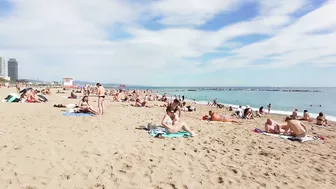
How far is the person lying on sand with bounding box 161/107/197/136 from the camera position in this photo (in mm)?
7902

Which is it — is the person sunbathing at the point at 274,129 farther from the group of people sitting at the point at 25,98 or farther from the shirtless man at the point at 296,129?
the group of people sitting at the point at 25,98

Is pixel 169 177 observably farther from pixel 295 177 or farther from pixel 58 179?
pixel 295 177

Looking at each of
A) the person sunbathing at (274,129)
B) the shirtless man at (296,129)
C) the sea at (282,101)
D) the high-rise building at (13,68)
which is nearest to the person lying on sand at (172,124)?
the person sunbathing at (274,129)

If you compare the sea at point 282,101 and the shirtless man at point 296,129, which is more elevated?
the shirtless man at point 296,129

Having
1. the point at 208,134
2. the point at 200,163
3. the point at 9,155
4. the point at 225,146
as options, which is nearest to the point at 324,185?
the point at 200,163

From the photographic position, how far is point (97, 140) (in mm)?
6602

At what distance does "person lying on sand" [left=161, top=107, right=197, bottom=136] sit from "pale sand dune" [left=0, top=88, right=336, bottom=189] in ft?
1.95

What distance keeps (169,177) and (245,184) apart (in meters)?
1.25

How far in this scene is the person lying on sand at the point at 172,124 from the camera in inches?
311

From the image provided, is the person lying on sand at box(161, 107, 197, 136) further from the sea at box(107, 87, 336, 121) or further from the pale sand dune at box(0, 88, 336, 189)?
→ the sea at box(107, 87, 336, 121)

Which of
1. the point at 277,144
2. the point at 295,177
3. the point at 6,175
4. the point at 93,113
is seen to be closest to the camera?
the point at 6,175

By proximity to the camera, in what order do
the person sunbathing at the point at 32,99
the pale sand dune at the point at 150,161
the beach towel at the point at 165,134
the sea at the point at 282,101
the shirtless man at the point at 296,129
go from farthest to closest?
1. the sea at the point at 282,101
2. the person sunbathing at the point at 32,99
3. the shirtless man at the point at 296,129
4. the beach towel at the point at 165,134
5. the pale sand dune at the point at 150,161

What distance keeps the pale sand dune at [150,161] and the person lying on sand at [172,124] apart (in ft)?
1.95

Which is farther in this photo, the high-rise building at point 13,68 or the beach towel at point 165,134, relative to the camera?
the high-rise building at point 13,68
